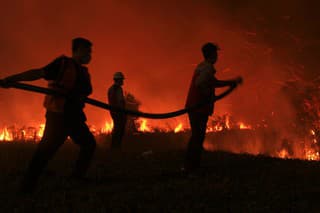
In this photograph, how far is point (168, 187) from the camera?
17.7ft

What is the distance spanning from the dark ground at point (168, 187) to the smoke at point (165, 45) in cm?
1422

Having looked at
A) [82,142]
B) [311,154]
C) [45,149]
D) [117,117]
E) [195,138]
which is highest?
[117,117]

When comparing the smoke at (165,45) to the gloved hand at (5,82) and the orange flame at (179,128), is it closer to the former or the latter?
the orange flame at (179,128)

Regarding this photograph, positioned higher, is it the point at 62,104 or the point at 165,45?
the point at 165,45

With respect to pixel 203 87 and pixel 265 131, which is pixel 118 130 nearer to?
pixel 203 87

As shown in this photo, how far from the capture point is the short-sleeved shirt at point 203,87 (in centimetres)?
665

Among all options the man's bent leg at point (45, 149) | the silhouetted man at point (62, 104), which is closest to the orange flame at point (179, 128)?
the silhouetted man at point (62, 104)

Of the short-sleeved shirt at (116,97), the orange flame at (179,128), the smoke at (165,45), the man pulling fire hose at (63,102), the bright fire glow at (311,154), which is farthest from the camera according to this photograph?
the smoke at (165,45)

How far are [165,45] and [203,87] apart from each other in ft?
65.2

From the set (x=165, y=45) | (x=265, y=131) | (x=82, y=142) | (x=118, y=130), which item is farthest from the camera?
(x=165, y=45)

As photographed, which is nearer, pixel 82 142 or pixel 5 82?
pixel 5 82

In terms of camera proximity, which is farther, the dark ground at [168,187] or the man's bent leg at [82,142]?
the man's bent leg at [82,142]

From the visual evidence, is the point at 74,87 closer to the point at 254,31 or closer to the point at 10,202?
the point at 10,202

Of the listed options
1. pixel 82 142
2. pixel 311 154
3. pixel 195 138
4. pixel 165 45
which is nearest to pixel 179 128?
pixel 311 154
